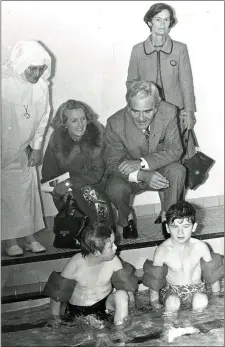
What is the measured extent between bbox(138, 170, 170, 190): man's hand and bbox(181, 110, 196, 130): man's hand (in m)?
0.24

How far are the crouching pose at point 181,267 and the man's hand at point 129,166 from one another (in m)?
0.20

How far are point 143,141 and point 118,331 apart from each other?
70cm

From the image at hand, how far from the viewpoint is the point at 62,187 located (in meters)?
2.30

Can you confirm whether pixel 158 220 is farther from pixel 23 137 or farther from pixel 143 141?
pixel 23 137

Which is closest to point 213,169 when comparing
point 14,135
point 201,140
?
point 201,140

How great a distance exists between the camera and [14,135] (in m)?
2.20

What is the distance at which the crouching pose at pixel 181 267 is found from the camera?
2.24 m

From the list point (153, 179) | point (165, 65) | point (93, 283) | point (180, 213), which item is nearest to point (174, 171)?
point (153, 179)

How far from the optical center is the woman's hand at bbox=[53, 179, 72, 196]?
7.52ft

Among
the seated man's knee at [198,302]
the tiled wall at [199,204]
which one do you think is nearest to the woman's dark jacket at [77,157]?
the tiled wall at [199,204]

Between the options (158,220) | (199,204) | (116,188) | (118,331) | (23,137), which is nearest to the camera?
(118,331)

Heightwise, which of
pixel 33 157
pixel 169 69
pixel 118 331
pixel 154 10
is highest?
pixel 154 10

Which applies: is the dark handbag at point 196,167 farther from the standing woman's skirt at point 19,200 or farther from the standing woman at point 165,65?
the standing woman's skirt at point 19,200

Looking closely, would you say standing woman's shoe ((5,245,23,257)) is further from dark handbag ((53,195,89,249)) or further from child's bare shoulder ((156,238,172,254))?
child's bare shoulder ((156,238,172,254))
